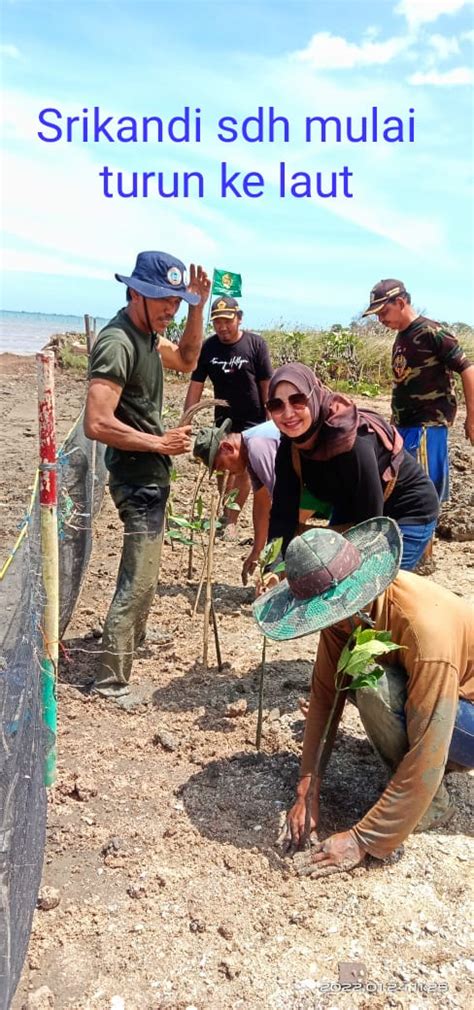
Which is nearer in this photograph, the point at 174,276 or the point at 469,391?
the point at 174,276

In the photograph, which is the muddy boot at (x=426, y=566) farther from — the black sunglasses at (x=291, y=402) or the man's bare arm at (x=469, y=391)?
the black sunglasses at (x=291, y=402)

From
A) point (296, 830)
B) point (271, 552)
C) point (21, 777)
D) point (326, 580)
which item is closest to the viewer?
point (21, 777)

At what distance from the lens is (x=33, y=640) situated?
2.16 meters

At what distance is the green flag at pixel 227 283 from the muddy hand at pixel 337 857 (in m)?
3.82

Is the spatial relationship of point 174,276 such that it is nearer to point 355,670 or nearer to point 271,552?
point 271,552

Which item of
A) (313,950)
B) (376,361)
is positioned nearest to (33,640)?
(313,950)

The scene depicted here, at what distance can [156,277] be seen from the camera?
3055 millimetres

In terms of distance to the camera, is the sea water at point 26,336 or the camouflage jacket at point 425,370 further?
the sea water at point 26,336

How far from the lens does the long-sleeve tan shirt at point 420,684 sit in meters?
2.07

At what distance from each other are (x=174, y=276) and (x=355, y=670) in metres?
1.78

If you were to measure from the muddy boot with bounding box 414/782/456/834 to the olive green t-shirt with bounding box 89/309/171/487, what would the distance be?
165 cm

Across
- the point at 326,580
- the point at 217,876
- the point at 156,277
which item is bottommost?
the point at 217,876

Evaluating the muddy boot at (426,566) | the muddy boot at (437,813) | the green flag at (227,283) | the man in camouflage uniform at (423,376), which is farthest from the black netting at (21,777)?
the green flag at (227,283)

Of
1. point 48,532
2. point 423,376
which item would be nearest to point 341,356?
point 423,376
